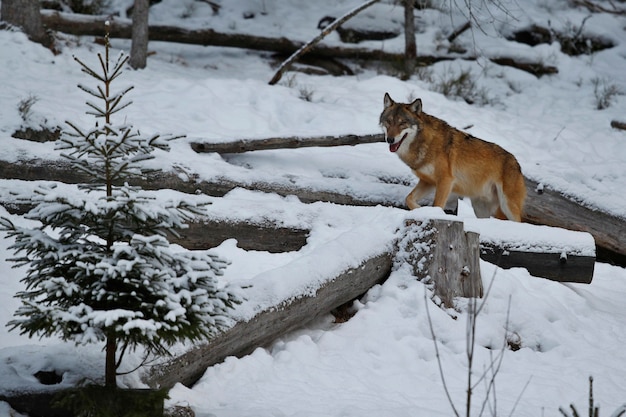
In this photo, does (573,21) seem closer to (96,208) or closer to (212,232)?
(212,232)

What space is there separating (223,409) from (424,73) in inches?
400

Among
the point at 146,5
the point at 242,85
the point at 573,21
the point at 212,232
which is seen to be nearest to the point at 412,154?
the point at 212,232

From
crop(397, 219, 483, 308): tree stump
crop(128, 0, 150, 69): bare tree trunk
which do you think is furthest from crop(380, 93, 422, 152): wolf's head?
crop(128, 0, 150, 69): bare tree trunk

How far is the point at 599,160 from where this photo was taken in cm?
1086

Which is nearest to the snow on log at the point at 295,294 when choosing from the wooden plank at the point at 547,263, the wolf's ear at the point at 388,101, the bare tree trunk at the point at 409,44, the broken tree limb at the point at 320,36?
the wooden plank at the point at 547,263

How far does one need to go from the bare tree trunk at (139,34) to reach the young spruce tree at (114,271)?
904cm

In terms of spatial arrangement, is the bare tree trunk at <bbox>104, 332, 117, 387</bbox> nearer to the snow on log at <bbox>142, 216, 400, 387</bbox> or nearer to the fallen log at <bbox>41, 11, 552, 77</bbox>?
the snow on log at <bbox>142, 216, 400, 387</bbox>

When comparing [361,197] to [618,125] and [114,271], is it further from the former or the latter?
[618,125]

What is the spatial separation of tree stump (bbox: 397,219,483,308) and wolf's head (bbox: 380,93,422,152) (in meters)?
2.26

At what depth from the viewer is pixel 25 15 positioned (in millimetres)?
11203

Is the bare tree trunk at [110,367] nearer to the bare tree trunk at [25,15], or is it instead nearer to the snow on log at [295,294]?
the snow on log at [295,294]

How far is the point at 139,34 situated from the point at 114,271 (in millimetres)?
9569

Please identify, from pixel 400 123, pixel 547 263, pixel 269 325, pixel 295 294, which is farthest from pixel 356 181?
pixel 269 325

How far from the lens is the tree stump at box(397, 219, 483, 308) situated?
211 inches
